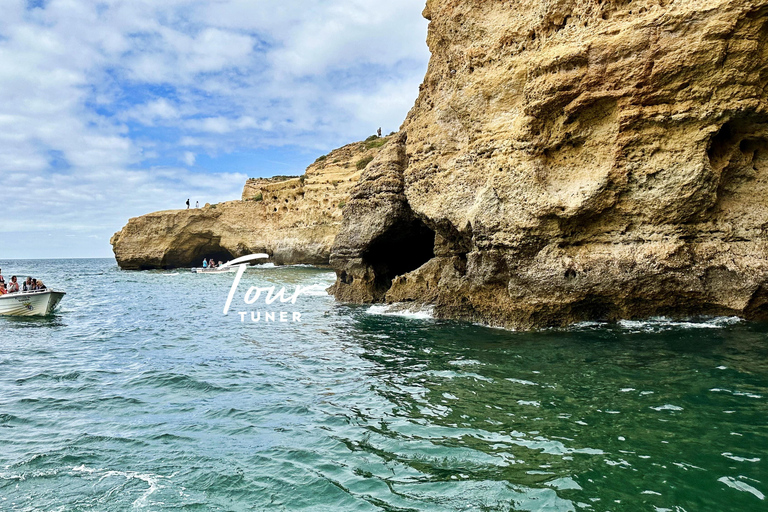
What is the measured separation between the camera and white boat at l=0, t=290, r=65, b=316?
1959 centimetres

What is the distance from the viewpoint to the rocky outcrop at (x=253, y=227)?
56000 mm

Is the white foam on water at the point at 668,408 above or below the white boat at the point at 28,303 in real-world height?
below

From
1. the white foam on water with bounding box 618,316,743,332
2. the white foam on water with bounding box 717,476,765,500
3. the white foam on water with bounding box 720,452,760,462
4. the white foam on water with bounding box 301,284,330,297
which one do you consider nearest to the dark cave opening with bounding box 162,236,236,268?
the white foam on water with bounding box 301,284,330,297

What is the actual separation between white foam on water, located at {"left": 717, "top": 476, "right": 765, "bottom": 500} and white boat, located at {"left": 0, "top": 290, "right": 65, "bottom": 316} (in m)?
22.8

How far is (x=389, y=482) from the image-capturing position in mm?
5512

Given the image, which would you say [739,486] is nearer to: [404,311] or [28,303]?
[404,311]

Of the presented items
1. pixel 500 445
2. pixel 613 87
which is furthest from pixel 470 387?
pixel 613 87

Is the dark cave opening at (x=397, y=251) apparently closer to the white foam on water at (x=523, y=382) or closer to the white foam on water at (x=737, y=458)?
the white foam on water at (x=523, y=382)

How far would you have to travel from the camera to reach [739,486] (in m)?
4.96

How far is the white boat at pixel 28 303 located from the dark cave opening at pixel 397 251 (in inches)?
520

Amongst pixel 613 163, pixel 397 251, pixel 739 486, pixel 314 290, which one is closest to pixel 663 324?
pixel 613 163

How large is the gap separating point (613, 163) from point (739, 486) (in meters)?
8.93

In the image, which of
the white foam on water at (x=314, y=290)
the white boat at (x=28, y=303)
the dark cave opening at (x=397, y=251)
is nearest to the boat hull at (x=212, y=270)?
the white foam on water at (x=314, y=290)

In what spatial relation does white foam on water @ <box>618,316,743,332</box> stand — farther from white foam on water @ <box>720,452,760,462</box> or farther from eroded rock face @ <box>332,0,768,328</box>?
white foam on water @ <box>720,452,760,462</box>
